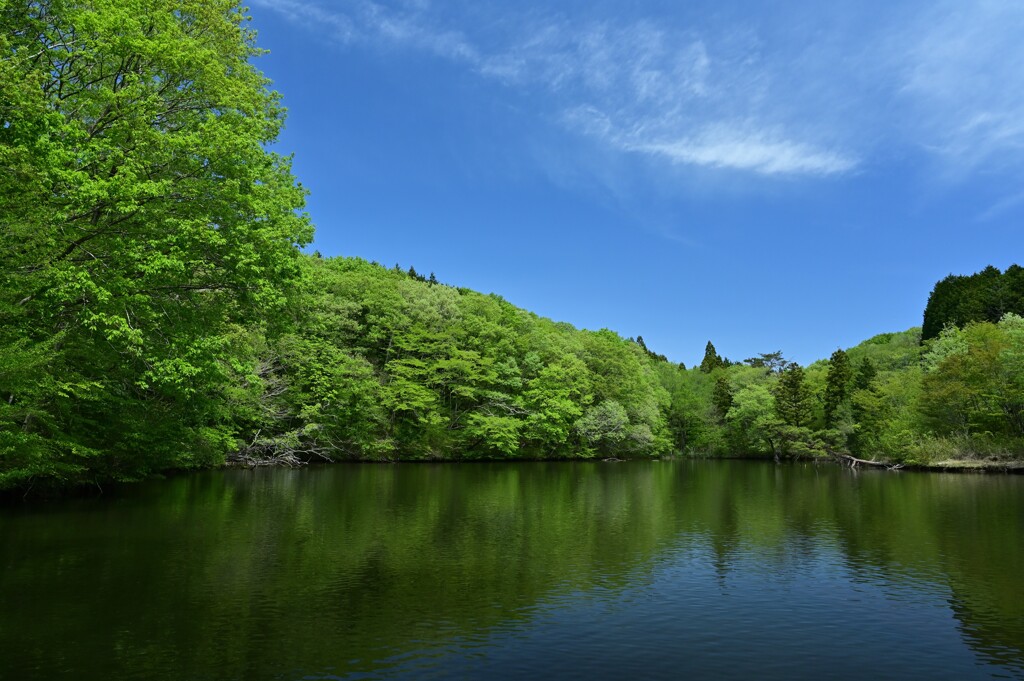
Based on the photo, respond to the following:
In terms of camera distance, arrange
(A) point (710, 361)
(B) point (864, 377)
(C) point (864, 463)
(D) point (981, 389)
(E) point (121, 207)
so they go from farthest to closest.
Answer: (A) point (710, 361), (B) point (864, 377), (C) point (864, 463), (D) point (981, 389), (E) point (121, 207)

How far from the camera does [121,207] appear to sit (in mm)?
17359

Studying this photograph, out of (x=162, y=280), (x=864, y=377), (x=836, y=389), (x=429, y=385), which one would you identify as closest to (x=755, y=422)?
(x=836, y=389)

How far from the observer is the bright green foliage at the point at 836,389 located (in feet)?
275

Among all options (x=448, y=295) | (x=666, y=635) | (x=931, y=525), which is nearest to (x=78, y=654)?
(x=666, y=635)

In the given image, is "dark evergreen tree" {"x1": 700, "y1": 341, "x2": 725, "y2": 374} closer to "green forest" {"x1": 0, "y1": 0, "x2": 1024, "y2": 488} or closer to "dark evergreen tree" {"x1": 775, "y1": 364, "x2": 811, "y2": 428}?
"dark evergreen tree" {"x1": 775, "y1": 364, "x2": 811, "y2": 428}

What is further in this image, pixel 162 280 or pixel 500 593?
pixel 162 280

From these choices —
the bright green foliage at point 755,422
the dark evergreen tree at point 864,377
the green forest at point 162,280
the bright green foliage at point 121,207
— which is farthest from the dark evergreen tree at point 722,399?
the bright green foliage at point 121,207

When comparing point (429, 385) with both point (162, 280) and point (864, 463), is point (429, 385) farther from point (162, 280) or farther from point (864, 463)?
point (162, 280)

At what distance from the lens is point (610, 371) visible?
9406 cm

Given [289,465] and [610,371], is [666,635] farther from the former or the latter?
[610,371]

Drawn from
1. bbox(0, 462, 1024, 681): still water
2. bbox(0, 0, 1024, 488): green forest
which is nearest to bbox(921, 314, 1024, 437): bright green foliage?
bbox(0, 0, 1024, 488): green forest

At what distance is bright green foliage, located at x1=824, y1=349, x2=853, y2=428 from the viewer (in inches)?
3302

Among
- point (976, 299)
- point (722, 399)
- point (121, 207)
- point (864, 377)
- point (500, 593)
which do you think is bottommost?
point (500, 593)

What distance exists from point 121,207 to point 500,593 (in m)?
14.4
